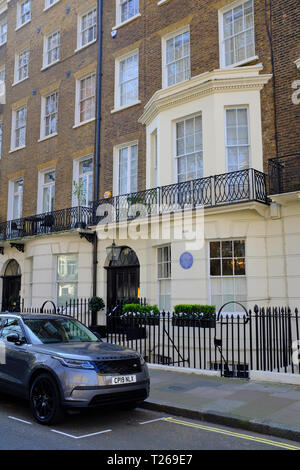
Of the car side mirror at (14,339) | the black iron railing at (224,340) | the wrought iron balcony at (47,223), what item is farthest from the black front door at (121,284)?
the car side mirror at (14,339)

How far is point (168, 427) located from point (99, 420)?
3.43 feet

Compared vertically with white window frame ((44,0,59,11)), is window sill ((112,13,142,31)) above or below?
below

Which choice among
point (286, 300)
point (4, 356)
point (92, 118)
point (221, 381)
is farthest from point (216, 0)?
point (4, 356)

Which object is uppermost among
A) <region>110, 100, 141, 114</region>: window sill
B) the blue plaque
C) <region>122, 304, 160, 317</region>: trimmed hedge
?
<region>110, 100, 141, 114</region>: window sill

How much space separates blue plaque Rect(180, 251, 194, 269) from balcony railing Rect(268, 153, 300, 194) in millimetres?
2947

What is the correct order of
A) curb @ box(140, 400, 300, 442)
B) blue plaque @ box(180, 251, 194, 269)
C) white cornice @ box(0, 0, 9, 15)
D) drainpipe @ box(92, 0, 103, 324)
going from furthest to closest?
white cornice @ box(0, 0, 9, 15) → drainpipe @ box(92, 0, 103, 324) → blue plaque @ box(180, 251, 194, 269) → curb @ box(140, 400, 300, 442)

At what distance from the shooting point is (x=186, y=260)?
12.7 meters

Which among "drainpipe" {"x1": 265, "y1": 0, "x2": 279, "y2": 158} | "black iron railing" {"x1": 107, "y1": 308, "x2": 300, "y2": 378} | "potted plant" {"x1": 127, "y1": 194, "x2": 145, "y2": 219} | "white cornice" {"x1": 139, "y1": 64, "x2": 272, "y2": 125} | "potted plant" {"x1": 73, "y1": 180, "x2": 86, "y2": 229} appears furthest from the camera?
"potted plant" {"x1": 73, "y1": 180, "x2": 86, "y2": 229}

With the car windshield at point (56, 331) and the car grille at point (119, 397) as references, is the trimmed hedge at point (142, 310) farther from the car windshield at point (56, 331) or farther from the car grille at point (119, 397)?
the car grille at point (119, 397)

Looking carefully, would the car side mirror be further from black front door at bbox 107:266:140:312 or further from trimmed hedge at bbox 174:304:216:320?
black front door at bbox 107:266:140:312

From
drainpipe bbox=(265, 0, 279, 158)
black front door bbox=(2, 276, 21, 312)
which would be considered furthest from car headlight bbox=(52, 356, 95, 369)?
black front door bbox=(2, 276, 21, 312)

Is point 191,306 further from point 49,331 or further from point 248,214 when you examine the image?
point 49,331

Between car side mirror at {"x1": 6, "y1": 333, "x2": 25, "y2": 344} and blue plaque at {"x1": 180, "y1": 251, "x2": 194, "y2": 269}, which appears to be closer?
car side mirror at {"x1": 6, "y1": 333, "x2": 25, "y2": 344}

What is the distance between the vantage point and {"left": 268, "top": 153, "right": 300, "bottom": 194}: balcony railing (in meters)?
11.3
